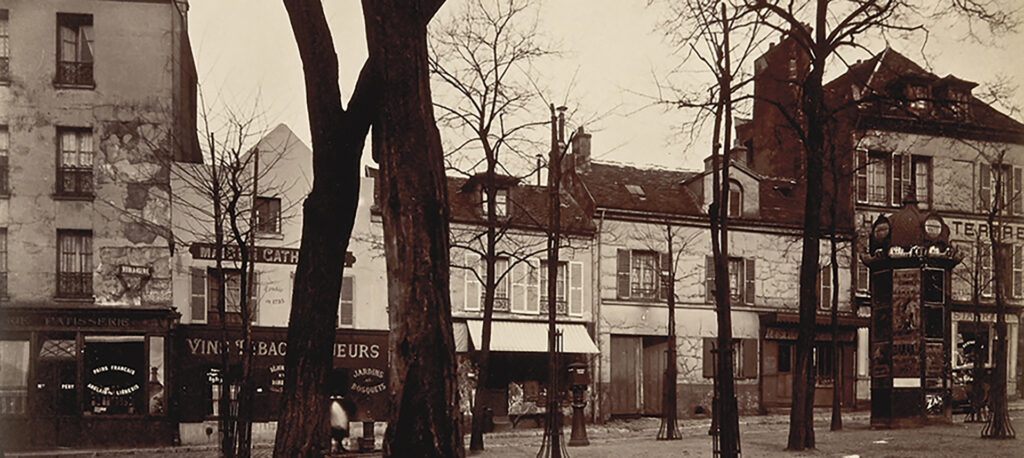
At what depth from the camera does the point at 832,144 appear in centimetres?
919

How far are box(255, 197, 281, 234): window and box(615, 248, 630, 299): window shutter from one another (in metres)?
4.74

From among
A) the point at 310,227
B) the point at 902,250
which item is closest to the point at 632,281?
the point at 902,250

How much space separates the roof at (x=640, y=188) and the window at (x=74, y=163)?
4.93 meters

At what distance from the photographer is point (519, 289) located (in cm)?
1533

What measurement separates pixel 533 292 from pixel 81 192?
804 centimetres

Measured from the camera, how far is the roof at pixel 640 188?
10.2 m

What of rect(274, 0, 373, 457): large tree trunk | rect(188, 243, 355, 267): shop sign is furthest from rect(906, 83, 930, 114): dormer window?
rect(188, 243, 355, 267): shop sign

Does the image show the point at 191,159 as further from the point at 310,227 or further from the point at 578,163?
the point at 310,227

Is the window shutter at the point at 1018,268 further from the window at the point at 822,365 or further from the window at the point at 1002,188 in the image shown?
the window at the point at 822,365

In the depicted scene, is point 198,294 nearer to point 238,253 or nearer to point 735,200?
point 238,253

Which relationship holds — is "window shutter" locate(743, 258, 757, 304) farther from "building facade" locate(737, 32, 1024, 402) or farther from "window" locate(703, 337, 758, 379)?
"building facade" locate(737, 32, 1024, 402)

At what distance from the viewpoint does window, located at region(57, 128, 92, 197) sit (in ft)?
26.8

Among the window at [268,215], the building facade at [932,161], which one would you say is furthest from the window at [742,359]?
the window at [268,215]

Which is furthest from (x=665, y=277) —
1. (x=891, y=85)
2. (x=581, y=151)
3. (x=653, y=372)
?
(x=891, y=85)
